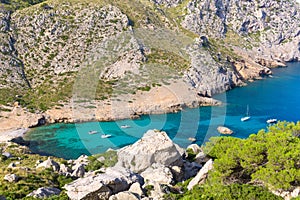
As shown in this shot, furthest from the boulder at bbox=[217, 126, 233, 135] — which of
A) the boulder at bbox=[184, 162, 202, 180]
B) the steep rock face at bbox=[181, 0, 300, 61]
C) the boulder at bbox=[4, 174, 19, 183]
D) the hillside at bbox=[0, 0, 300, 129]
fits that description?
the steep rock face at bbox=[181, 0, 300, 61]

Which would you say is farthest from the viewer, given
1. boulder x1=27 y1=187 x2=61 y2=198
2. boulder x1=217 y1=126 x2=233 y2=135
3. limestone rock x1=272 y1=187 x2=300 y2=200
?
boulder x1=217 y1=126 x2=233 y2=135

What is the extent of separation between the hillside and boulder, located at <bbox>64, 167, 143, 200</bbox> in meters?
49.3

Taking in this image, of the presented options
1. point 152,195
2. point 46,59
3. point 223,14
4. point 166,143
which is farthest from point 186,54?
point 152,195

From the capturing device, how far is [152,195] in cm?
2770

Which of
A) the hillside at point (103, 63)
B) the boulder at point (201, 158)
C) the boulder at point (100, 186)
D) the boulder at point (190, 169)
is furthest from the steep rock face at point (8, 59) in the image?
the boulder at point (100, 186)

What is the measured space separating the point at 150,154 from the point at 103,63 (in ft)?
216

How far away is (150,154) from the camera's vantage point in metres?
37.2

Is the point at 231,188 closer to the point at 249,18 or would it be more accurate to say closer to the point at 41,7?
the point at 41,7

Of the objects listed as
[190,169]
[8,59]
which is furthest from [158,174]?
[8,59]

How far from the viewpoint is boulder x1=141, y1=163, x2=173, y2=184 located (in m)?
32.9

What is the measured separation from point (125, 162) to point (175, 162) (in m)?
5.57

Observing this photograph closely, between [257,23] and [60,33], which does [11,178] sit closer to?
[60,33]

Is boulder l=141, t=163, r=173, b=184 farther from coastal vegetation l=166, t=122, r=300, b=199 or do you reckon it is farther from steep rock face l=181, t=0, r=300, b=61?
steep rock face l=181, t=0, r=300, b=61

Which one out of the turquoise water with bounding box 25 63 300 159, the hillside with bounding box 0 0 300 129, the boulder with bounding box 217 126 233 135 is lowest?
the turquoise water with bounding box 25 63 300 159
